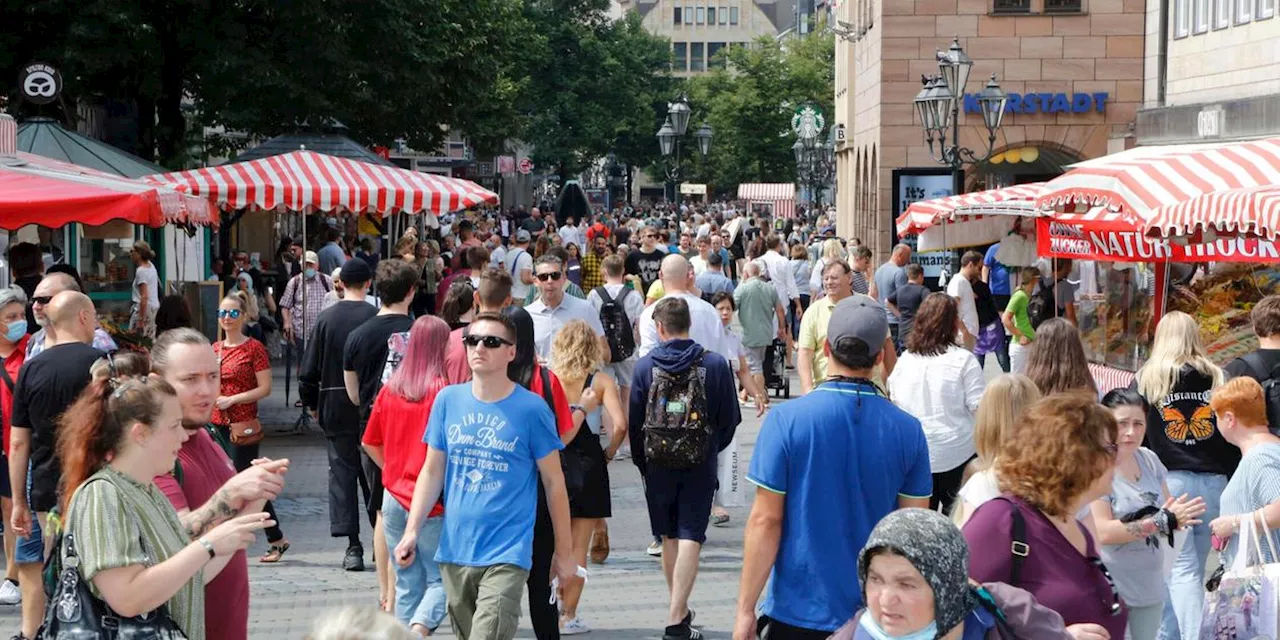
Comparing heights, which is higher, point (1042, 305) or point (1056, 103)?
point (1056, 103)

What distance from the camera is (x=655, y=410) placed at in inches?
349

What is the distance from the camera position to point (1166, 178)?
1228cm

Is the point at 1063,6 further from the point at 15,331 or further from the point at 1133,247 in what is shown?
the point at 15,331

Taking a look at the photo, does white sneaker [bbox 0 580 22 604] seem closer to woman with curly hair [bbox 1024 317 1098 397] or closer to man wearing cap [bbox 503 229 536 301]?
woman with curly hair [bbox 1024 317 1098 397]

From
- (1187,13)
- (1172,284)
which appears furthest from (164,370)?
(1187,13)

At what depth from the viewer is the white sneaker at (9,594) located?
9570 mm

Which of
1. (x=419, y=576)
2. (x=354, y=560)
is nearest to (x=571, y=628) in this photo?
(x=419, y=576)

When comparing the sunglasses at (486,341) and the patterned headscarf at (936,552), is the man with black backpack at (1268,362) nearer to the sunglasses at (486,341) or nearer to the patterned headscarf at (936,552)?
the sunglasses at (486,341)

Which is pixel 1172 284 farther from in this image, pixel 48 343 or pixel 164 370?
pixel 164 370

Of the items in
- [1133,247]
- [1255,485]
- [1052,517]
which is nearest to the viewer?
[1052,517]

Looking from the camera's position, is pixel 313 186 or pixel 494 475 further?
pixel 313 186

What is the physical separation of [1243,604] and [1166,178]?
20.9 ft

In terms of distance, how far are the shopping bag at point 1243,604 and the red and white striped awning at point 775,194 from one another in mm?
70298

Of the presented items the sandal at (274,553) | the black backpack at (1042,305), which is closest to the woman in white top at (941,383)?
the sandal at (274,553)
